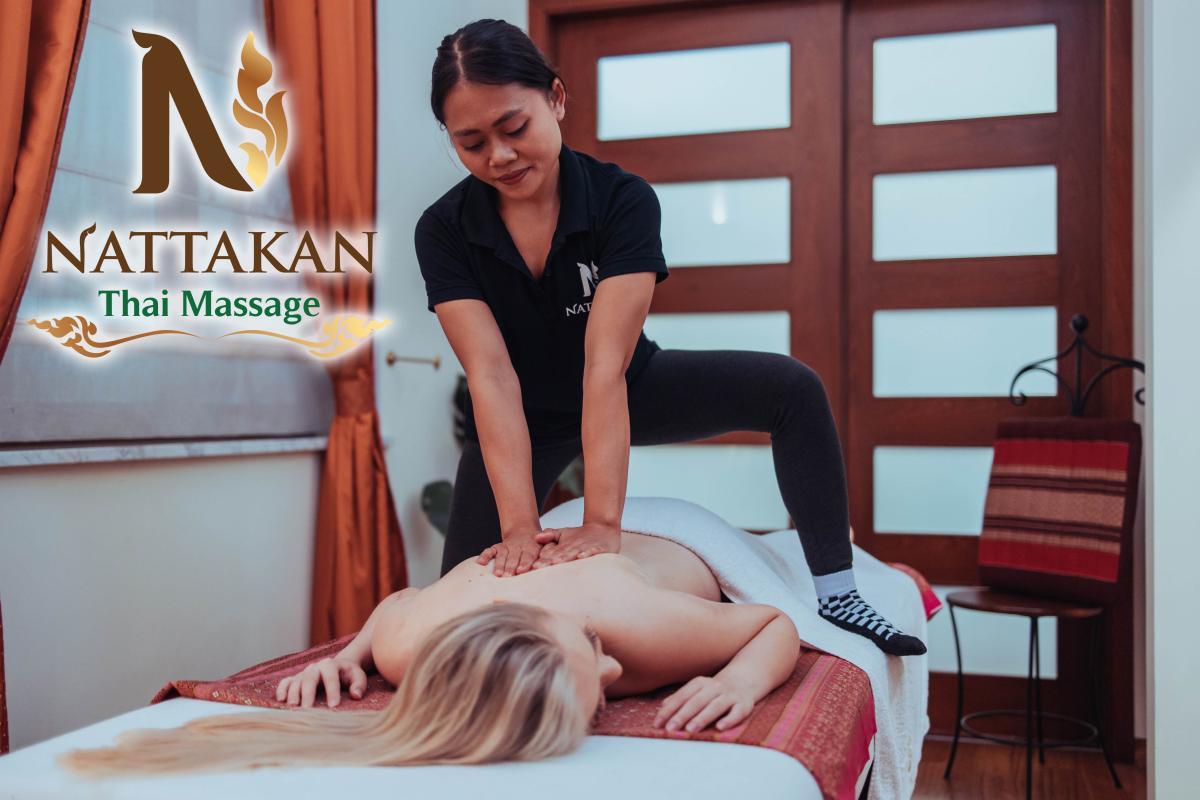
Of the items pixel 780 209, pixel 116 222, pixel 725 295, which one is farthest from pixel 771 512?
pixel 116 222

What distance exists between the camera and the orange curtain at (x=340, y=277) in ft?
8.67

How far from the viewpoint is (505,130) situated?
1.53 m

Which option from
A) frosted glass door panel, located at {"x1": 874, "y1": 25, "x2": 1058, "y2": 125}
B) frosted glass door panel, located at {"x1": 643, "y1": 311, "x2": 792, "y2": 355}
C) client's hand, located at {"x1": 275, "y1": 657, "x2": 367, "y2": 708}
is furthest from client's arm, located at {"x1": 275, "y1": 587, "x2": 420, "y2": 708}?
frosted glass door panel, located at {"x1": 874, "y1": 25, "x2": 1058, "y2": 125}

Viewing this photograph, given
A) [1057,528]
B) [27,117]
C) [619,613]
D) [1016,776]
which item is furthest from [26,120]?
[1016,776]

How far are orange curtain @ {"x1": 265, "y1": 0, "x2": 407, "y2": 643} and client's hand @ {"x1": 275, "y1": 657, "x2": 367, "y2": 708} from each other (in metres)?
1.29

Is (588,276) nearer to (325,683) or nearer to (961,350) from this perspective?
(325,683)

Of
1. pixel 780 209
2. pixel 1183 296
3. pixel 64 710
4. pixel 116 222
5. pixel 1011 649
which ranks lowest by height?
pixel 1011 649

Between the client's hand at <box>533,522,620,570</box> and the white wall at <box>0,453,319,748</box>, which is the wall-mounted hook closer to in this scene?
the white wall at <box>0,453,319,748</box>

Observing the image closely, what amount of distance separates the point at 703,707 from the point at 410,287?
2.25 meters

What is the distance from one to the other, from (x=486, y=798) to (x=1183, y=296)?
1347mm

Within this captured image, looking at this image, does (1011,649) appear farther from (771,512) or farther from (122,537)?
(122,537)

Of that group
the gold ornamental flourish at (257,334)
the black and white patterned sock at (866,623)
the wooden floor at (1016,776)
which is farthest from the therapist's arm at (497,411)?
the wooden floor at (1016,776)

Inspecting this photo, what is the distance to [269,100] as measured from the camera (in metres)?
2.59

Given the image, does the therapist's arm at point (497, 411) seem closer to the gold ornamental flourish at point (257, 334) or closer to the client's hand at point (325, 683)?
the client's hand at point (325, 683)
